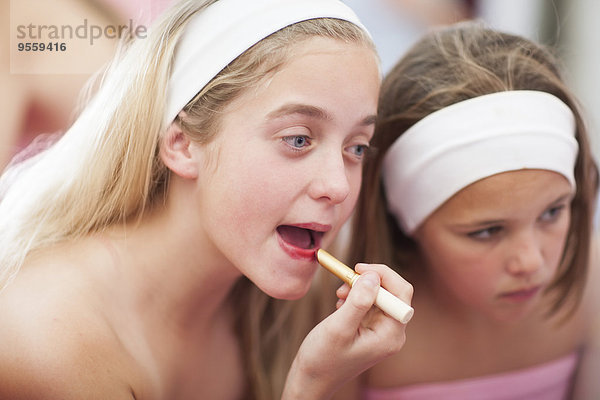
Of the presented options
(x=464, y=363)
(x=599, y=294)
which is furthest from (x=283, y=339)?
(x=599, y=294)

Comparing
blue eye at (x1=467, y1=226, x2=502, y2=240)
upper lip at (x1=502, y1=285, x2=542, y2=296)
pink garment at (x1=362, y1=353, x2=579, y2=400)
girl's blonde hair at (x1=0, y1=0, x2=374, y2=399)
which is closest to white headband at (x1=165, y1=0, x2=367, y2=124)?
girl's blonde hair at (x1=0, y1=0, x2=374, y2=399)

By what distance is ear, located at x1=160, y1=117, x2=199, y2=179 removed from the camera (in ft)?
3.29

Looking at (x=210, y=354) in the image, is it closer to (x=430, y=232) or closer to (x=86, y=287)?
(x=86, y=287)

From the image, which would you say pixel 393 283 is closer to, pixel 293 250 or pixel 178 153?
pixel 293 250

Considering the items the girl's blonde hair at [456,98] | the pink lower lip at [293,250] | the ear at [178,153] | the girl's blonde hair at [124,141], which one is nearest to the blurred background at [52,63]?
the girl's blonde hair at [456,98]

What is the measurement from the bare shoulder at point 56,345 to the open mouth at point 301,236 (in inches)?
12.4

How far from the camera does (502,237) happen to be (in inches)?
45.1

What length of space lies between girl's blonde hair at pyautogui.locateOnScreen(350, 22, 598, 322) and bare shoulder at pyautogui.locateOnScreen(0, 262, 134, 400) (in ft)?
1.93

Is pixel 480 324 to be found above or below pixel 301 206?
below

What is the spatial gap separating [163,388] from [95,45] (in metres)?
0.80

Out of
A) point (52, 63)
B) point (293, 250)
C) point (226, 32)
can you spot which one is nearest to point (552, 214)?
point (293, 250)

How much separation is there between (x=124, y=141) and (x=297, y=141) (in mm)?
302

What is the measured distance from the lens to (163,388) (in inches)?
42.2

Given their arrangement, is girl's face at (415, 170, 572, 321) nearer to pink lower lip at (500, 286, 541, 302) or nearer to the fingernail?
pink lower lip at (500, 286, 541, 302)
